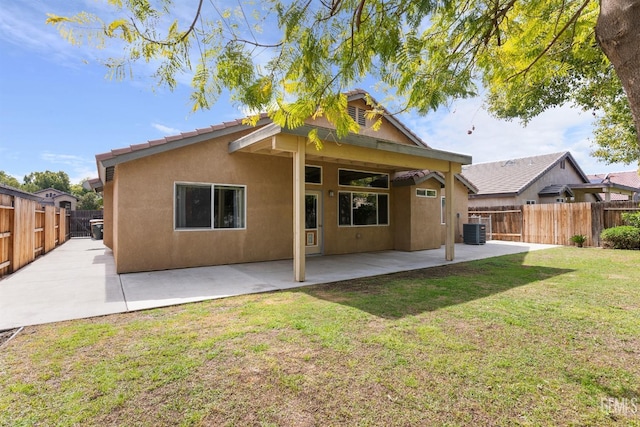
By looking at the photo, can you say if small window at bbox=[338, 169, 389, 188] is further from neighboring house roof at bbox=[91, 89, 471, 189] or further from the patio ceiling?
neighboring house roof at bbox=[91, 89, 471, 189]

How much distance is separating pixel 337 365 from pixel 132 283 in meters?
5.51

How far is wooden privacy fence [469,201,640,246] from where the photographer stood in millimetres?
13570

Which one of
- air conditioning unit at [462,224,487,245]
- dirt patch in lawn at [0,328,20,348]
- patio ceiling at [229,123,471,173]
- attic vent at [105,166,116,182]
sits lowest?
dirt patch in lawn at [0,328,20,348]

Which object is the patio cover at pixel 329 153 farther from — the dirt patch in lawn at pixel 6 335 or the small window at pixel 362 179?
the dirt patch in lawn at pixel 6 335

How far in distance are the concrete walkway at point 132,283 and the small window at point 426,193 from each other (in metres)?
3.24

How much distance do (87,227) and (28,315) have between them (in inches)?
807

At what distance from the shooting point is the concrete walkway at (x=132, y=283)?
16.6 feet

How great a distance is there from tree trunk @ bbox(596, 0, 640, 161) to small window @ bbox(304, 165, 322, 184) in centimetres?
897

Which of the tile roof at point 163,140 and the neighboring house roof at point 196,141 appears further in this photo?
the tile roof at point 163,140

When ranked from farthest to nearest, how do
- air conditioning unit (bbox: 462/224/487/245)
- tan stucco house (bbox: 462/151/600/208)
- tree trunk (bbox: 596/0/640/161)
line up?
tan stucco house (bbox: 462/151/600/208)
air conditioning unit (bbox: 462/224/487/245)
tree trunk (bbox: 596/0/640/161)

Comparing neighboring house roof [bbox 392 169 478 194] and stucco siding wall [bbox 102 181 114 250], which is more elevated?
neighboring house roof [bbox 392 169 478 194]

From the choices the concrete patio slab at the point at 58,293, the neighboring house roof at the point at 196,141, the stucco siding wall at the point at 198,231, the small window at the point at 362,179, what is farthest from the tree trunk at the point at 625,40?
the small window at the point at 362,179

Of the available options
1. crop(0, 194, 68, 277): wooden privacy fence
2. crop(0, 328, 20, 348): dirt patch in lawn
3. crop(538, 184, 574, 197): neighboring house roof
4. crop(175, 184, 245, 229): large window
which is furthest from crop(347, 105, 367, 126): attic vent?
crop(538, 184, 574, 197): neighboring house roof

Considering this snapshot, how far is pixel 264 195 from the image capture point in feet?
32.3
